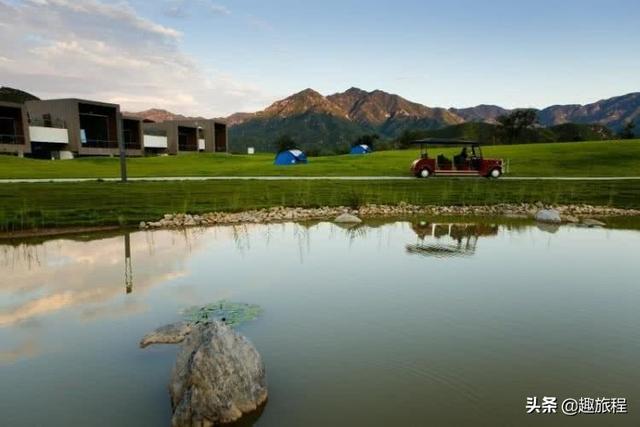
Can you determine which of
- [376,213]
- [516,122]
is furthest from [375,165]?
[516,122]

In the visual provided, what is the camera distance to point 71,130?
198ft

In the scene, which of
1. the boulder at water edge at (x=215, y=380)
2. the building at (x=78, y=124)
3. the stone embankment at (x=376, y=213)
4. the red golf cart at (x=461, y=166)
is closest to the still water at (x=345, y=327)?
the boulder at water edge at (x=215, y=380)

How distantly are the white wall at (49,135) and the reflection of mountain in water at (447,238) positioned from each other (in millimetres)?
57034

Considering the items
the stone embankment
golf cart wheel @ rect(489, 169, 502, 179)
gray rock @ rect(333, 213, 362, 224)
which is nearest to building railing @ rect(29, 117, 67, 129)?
the stone embankment

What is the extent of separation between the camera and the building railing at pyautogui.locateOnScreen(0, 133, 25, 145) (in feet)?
173

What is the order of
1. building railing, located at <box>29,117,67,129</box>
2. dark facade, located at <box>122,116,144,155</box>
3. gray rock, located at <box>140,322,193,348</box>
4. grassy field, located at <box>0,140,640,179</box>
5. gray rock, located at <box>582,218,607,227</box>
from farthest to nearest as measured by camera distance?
dark facade, located at <box>122,116,144,155</box>, building railing, located at <box>29,117,67,129</box>, grassy field, located at <box>0,140,640,179</box>, gray rock, located at <box>582,218,607,227</box>, gray rock, located at <box>140,322,193,348</box>

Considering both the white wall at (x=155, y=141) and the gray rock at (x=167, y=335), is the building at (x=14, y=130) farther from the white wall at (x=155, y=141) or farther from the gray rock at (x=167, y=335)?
the gray rock at (x=167, y=335)

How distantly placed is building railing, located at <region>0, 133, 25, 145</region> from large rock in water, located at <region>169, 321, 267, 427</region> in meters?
59.9

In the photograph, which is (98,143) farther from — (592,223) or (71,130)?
(592,223)

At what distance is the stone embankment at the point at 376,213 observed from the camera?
1662cm

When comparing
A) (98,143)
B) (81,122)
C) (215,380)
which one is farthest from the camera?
(98,143)

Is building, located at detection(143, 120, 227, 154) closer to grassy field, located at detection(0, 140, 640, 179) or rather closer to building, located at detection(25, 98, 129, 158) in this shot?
building, located at detection(25, 98, 129, 158)

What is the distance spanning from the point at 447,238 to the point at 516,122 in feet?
364

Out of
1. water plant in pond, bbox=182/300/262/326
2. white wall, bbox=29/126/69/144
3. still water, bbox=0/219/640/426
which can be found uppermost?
white wall, bbox=29/126/69/144
